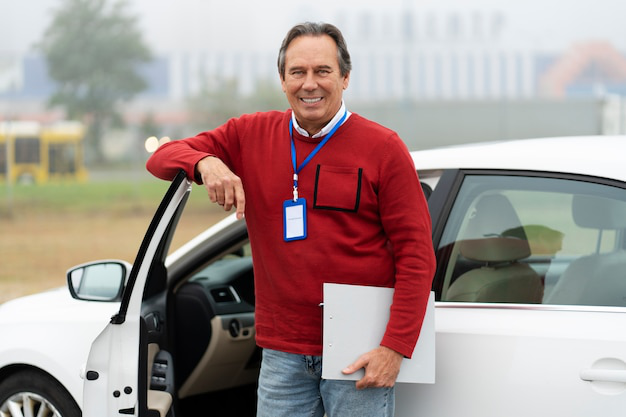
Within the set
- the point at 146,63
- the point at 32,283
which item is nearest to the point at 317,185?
the point at 32,283

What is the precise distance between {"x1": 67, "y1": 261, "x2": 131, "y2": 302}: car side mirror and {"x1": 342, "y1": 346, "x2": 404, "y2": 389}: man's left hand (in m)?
1.18

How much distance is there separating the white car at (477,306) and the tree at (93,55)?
2642 cm

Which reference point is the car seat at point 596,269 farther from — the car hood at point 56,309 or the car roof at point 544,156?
the car hood at point 56,309

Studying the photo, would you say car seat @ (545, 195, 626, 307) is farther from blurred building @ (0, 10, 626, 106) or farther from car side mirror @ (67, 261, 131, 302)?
blurred building @ (0, 10, 626, 106)

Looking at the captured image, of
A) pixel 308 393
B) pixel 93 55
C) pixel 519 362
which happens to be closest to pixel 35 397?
pixel 308 393

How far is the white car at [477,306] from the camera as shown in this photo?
2.37m

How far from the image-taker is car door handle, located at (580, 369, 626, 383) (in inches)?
89.1

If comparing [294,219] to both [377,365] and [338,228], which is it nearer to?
[338,228]

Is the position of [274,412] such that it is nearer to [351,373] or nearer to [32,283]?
[351,373]

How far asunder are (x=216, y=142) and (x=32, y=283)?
897cm

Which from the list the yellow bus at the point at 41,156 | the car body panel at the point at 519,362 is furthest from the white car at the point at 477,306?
the yellow bus at the point at 41,156

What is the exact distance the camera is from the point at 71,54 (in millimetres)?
31062

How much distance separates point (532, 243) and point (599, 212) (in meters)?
0.32

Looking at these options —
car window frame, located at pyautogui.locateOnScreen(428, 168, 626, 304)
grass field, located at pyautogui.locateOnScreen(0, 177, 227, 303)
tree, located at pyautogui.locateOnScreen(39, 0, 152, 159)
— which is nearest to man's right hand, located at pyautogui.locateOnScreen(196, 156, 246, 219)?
car window frame, located at pyautogui.locateOnScreen(428, 168, 626, 304)
